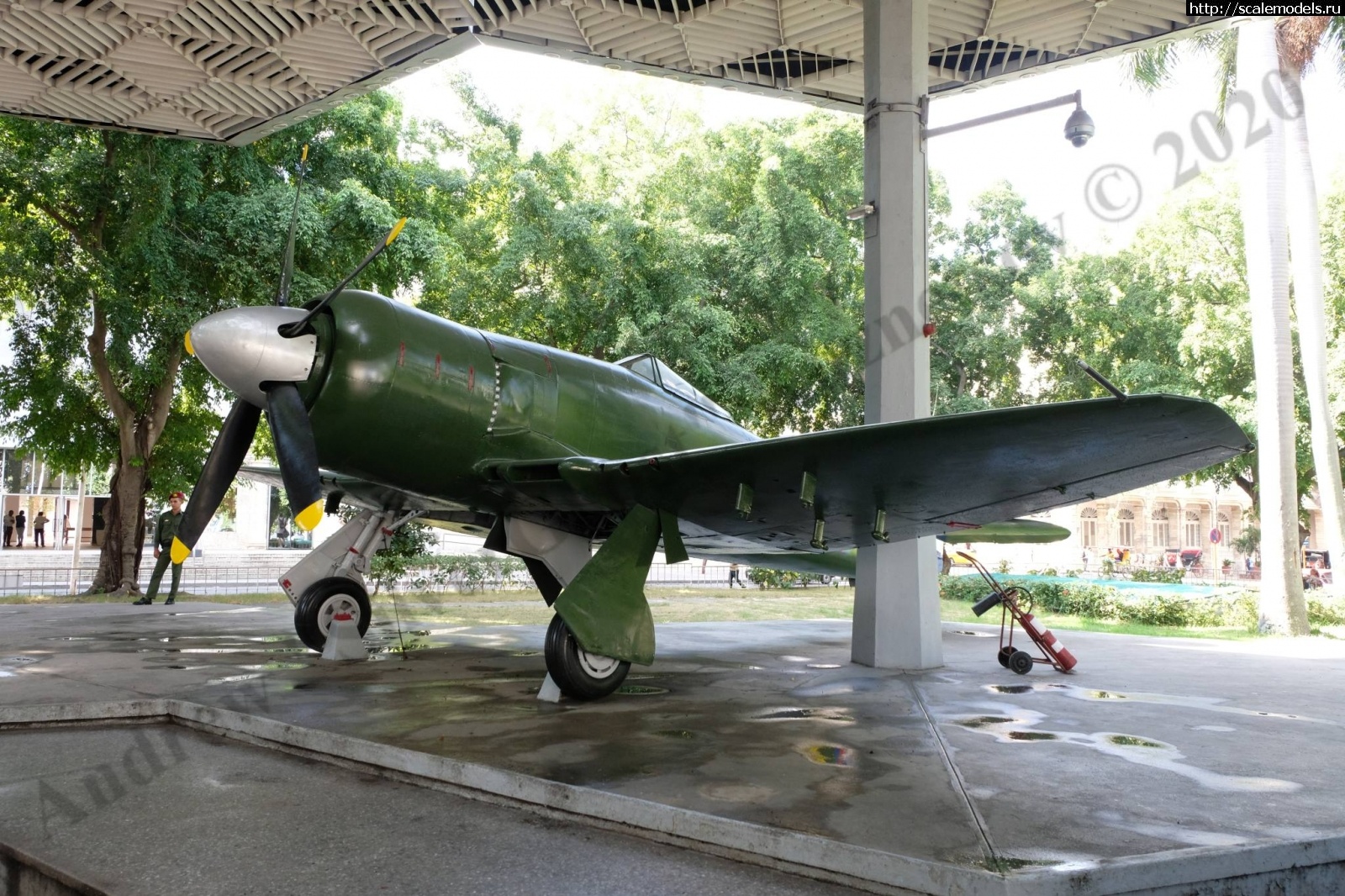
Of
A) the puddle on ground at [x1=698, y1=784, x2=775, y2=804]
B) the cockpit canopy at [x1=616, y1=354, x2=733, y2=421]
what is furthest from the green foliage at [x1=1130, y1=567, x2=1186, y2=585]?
the puddle on ground at [x1=698, y1=784, x2=775, y2=804]

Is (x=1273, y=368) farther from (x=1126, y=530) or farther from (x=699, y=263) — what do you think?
(x=1126, y=530)

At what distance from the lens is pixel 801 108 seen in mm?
24188

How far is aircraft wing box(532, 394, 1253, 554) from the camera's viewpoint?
4316mm

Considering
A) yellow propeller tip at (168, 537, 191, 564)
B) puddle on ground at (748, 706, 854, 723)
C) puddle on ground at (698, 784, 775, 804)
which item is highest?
yellow propeller tip at (168, 537, 191, 564)

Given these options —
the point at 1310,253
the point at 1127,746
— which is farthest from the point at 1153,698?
the point at 1310,253

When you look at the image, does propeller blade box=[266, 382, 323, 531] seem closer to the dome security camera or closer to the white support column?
the white support column

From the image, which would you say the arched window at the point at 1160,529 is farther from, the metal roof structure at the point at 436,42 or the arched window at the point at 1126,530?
the metal roof structure at the point at 436,42

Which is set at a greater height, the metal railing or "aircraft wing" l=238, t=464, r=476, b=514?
"aircraft wing" l=238, t=464, r=476, b=514

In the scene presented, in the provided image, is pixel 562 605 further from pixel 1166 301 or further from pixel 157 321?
pixel 1166 301

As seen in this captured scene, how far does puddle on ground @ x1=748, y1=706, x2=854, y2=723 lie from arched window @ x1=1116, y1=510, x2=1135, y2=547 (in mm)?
50040

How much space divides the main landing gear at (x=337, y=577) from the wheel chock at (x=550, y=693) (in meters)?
2.90

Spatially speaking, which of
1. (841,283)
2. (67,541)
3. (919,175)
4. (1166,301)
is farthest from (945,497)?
(67,541)

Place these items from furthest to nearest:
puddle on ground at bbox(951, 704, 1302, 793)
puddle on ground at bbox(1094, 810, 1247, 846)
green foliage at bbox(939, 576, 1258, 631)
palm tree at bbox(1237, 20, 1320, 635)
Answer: green foliage at bbox(939, 576, 1258, 631)
palm tree at bbox(1237, 20, 1320, 635)
puddle on ground at bbox(951, 704, 1302, 793)
puddle on ground at bbox(1094, 810, 1247, 846)

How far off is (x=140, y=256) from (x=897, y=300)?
12.6m
